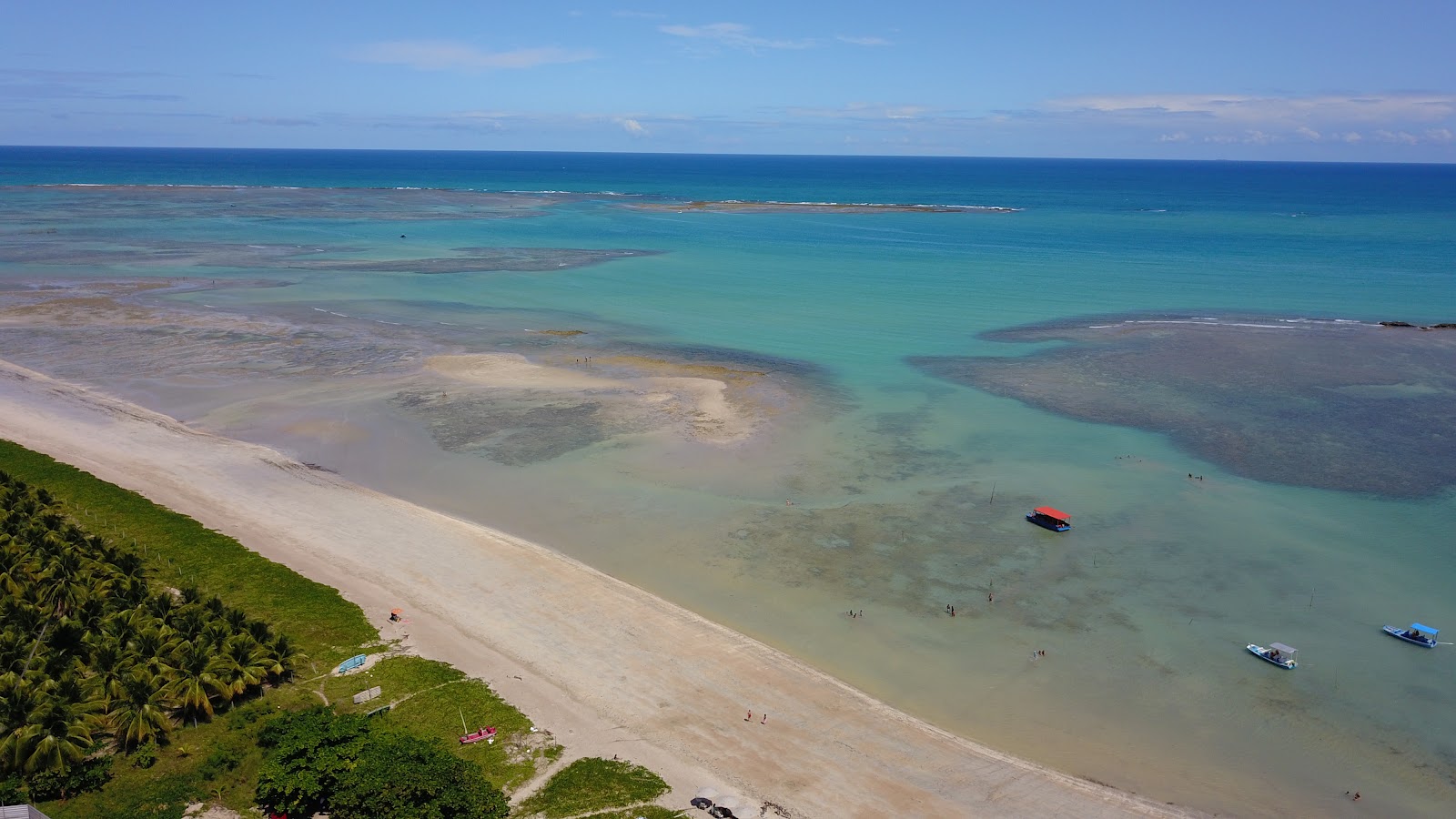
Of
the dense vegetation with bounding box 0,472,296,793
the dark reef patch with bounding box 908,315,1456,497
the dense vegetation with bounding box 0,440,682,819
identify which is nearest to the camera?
the dense vegetation with bounding box 0,440,682,819

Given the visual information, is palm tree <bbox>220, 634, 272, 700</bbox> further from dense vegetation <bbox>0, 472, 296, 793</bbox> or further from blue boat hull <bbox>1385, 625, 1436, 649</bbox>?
blue boat hull <bbox>1385, 625, 1436, 649</bbox>

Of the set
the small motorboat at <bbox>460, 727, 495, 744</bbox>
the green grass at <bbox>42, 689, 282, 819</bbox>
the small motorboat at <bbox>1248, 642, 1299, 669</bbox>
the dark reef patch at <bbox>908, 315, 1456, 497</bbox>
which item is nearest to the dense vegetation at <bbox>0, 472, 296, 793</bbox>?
the green grass at <bbox>42, 689, 282, 819</bbox>

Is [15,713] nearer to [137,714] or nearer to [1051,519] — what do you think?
[137,714]

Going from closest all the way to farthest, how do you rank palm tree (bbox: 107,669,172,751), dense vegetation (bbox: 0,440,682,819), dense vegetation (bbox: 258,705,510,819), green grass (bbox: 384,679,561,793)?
dense vegetation (bbox: 258,705,510,819), dense vegetation (bbox: 0,440,682,819), palm tree (bbox: 107,669,172,751), green grass (bbox: 384,679,561,793)

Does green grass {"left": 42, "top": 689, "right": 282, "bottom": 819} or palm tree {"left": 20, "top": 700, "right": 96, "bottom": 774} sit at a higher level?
palm tree {"left": 20, "top": 700, "right": 96, "bottom": 774}

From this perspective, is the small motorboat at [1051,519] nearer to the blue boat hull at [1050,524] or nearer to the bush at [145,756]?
the blue boat hull at [1050,524]

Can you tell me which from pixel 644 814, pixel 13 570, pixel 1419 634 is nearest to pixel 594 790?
pixel 644 814

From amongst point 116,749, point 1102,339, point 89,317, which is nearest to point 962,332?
point 1102,339

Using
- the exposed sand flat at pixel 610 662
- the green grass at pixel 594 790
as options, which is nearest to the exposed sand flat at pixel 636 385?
the exposed sand flat at pixel 610 662
